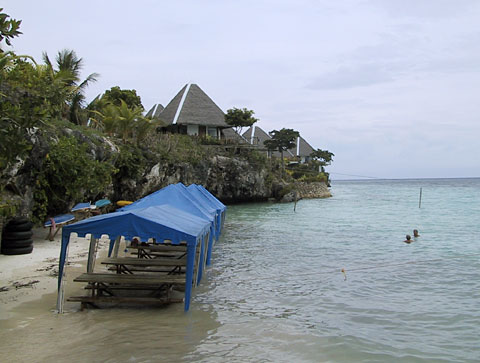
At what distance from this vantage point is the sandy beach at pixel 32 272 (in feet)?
26.8

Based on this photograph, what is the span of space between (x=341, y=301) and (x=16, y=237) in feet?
28.7

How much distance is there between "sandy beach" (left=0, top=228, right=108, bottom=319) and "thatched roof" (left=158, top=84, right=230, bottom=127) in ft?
85.3

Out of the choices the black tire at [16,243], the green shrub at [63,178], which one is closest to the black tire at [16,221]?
the black tire at [16,243]

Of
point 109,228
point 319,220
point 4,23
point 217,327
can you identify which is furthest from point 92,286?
point 319,220

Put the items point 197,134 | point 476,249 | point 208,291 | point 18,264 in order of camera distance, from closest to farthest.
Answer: point 208,291
point 18,264
point 476,249
point 197,134

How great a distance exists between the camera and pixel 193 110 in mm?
40281

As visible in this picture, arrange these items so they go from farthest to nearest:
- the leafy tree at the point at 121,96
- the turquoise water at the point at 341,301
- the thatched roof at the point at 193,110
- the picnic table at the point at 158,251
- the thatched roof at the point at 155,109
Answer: the thatched roof at the point at 155,109 → the thatched roof at the point at 193,110 → the leafy tree at the point at 121,96 → the picnic table at the point at 158,251 → the turquoise water at the point at 341,301

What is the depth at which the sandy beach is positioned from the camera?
817 centimetres

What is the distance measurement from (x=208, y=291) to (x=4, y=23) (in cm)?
680

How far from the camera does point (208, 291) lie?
9609mm

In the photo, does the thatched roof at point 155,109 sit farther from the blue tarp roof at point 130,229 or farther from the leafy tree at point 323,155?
the blue tarp roof at point 130,229

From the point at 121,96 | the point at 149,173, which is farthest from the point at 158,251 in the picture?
the point at 121,96

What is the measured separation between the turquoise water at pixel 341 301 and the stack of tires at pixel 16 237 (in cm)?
523

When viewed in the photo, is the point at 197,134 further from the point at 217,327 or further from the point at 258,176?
the point at 217,327
